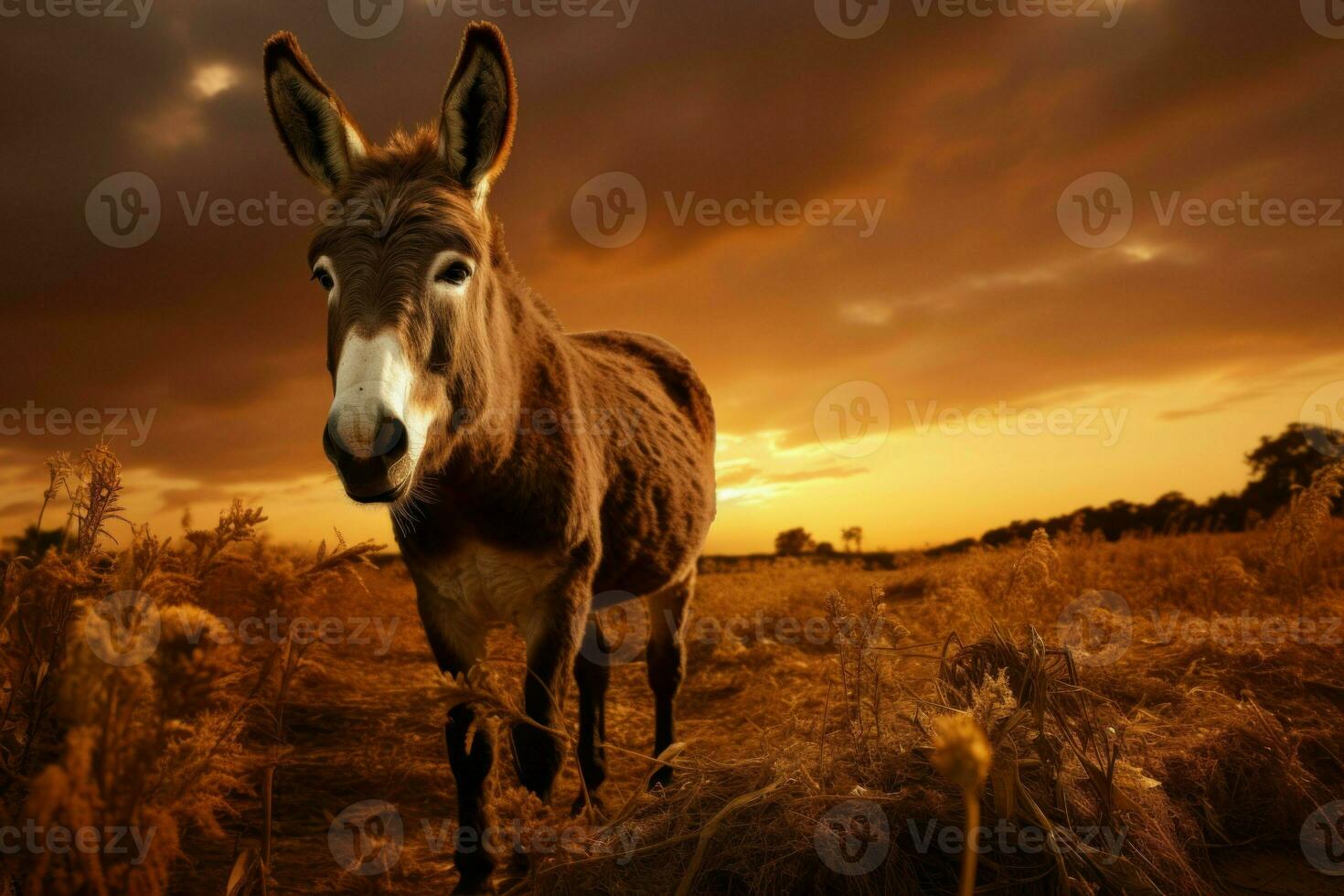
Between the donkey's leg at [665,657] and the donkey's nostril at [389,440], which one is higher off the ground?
the donkey's nostril at [389,440]

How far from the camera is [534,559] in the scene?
334cm

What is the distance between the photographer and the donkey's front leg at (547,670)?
3.26m

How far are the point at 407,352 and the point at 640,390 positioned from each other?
290cm

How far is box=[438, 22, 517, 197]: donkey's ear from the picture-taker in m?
3.20

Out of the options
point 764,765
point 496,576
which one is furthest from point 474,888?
point 764,765

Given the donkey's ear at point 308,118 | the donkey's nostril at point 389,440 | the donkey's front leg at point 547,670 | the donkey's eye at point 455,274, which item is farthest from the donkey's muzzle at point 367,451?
the donkey's ear at point 308,118

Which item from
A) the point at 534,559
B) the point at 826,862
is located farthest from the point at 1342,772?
the point at 534,559

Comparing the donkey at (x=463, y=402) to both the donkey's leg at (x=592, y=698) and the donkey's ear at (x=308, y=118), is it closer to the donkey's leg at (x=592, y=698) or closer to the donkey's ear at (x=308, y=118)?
the donkey's ear at (x=308, y=118)

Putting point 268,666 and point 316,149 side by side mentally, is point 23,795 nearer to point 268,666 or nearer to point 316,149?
point 268,666

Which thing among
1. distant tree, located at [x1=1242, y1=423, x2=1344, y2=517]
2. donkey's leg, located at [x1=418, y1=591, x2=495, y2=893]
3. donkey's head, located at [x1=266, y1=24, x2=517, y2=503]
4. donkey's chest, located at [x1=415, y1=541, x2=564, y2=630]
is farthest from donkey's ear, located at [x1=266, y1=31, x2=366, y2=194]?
distant tree, located at [x1=1242, y1=423, x2=1344, y2=517]

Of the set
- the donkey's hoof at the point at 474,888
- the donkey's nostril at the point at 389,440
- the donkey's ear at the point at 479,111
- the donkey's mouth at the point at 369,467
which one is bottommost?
the donkey's hoof at the point at 474,888

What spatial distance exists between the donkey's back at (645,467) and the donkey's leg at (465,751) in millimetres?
852

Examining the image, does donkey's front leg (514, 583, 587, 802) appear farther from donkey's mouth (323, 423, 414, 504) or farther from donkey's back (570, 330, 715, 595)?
donkey's mouth (323, 423, 414, 504)

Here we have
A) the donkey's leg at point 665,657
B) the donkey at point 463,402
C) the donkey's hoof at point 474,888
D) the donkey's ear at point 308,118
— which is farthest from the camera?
the donkey's leg at point 665,657
